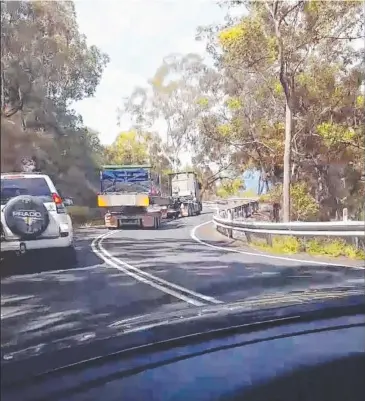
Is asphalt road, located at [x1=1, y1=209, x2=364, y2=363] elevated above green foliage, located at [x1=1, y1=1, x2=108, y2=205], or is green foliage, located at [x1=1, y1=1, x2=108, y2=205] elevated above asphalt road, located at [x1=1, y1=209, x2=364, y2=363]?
green foliage, located at [x1=1, y1=1, x2=108, y2=205]

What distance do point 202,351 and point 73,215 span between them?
51 cm

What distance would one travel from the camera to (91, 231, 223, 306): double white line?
1.79 m

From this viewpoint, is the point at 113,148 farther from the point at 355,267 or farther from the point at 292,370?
the point at 355,267

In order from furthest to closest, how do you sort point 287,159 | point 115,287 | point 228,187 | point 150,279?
point 287,159
point 228,187
point 150,279
point 115,287

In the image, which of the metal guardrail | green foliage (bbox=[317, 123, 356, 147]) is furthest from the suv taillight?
green foliage (bbox=[317, 123, 356, 147])

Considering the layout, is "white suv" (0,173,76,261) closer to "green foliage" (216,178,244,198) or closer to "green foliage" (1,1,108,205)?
"green foliage" (1,1,108,205)

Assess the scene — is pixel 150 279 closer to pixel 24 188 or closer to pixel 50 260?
pixel 50 260

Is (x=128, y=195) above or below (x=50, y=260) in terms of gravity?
above

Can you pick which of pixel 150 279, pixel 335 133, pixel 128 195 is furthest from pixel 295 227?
pixel 128 195

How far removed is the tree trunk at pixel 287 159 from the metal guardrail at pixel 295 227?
57 mm

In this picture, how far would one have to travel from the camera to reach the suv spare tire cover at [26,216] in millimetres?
1349

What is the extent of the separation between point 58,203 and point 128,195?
29cm

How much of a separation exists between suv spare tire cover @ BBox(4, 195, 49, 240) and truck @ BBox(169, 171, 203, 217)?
0.56m

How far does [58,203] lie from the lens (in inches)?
59.2
